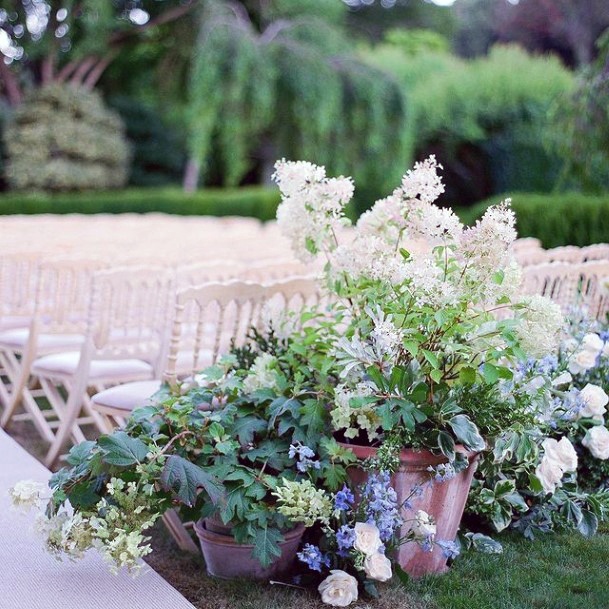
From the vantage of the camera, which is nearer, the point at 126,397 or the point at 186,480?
the point at 186,480

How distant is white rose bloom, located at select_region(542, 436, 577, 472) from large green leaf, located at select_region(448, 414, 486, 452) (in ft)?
1.36

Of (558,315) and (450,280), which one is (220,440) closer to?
(450,280)

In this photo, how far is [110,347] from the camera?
186 inches

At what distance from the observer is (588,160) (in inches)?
323

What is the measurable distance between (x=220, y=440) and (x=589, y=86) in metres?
6.06

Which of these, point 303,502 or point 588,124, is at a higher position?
point 588,124

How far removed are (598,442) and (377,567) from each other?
124cm

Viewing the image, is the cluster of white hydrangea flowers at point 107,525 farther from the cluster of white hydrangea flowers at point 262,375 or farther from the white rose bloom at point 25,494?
the cluster of white hydrangea flowers at point 262,375

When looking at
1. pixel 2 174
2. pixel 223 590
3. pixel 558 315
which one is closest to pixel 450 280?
pixel 558 315

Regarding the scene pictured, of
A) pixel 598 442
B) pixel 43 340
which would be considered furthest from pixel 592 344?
pixel 43 340

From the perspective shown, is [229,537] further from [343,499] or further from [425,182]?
[425,182]

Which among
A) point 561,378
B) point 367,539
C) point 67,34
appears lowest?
point 367,539

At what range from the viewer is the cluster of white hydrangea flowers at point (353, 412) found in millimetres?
2980

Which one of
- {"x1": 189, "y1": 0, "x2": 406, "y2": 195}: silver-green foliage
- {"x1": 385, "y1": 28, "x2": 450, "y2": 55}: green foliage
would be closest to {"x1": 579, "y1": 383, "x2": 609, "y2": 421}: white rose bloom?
{"x1": 189, "y1": 0, "x2": 406, "y2": 195}: silver-green foliage
